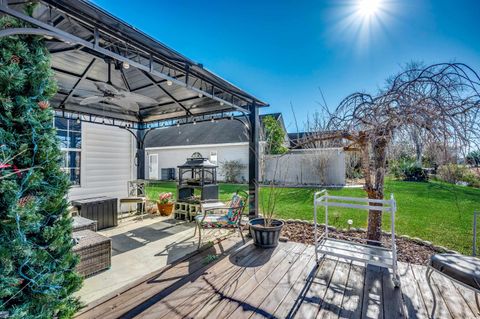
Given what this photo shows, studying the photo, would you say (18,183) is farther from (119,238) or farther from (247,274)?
(119,238)

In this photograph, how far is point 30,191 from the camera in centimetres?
173

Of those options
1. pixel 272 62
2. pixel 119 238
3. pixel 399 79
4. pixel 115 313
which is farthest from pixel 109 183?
pixel 399 79

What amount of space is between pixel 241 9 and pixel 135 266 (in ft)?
20.7

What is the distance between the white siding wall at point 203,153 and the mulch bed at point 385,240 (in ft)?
31.4

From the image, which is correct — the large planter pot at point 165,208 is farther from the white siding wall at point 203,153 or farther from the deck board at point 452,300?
the white siding wall at point 203,153

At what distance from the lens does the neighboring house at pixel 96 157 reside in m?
5.87

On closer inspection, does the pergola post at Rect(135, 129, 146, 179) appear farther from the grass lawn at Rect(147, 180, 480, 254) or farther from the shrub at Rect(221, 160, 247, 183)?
the shrub at Rect(221, 160, 247, 183)

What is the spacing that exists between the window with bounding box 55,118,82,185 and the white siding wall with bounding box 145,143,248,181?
381 inches

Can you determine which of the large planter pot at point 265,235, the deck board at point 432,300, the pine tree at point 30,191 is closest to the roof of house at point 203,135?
the large planter pot at point 265,235

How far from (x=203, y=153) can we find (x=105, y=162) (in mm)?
9679

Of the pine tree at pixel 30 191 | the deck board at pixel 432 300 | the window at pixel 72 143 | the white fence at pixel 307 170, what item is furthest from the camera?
the white fence at pixel 307 170

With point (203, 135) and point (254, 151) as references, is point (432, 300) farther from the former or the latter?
point (203, 135)

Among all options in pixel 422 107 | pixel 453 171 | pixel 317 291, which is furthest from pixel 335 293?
pixel 422 107

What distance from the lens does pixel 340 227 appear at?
5.00 meters
